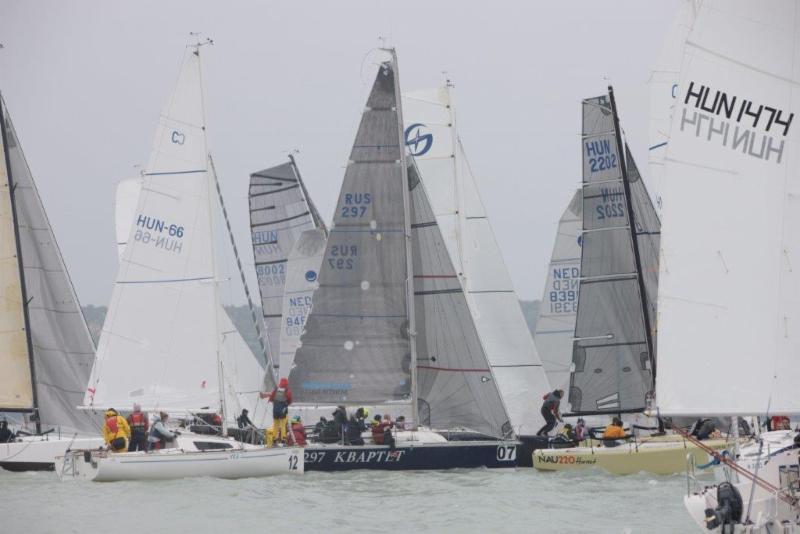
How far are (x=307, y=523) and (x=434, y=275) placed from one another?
9.06 meters

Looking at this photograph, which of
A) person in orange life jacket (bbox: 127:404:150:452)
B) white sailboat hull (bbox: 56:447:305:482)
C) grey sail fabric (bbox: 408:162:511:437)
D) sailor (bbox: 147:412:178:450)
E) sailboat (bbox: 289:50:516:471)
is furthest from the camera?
sailboat (bbox: 289:50:516:471)

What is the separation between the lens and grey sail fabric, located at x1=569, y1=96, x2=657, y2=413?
27719 mm

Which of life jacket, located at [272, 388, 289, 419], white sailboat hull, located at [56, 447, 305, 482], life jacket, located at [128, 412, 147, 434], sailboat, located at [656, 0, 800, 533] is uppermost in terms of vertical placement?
sailboat, located at [656, 0, 800, 533]

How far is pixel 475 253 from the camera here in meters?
33.9

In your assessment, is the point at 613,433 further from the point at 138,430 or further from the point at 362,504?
the point at 138,430

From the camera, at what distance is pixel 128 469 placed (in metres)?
24.2

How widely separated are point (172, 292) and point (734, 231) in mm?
14976

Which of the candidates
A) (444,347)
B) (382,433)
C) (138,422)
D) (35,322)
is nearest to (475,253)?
(444,347)

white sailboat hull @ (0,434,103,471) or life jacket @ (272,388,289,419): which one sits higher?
life jacket @ (272,388,289,419)

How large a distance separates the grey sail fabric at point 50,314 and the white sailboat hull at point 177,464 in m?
6.30

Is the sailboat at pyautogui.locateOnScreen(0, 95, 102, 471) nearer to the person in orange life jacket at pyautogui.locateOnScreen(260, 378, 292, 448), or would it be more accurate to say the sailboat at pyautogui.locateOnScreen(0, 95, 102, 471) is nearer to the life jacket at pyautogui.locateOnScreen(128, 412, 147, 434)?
the life jacket at pyautogui.locateOnScreen(128, 412, 147, 434)

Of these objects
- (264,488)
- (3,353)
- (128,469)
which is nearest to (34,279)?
(3,353)

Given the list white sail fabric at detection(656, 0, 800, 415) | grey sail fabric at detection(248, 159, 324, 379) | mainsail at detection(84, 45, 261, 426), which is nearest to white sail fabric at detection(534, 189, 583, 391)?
grey sail fabric at detection(248, 159, 324, 379)

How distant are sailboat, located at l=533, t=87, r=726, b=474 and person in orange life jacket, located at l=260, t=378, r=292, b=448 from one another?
18.4 feet
